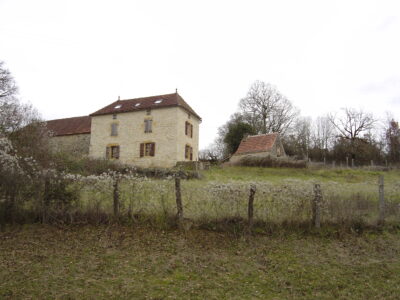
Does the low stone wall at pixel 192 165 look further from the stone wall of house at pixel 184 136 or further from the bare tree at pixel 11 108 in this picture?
the bare tree at pixel 11 108

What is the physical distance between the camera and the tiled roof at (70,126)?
29.0m

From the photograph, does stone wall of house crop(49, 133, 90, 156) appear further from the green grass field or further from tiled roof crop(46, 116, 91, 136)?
the green grass field

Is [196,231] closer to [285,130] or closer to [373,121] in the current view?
[285,130]

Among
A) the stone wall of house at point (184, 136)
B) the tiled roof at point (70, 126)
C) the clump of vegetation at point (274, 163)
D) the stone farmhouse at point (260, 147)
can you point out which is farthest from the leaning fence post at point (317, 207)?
the tiled roof at point (70, 126)

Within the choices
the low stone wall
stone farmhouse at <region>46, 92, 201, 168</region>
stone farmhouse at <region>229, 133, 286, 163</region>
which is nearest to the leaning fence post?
the low stone wall

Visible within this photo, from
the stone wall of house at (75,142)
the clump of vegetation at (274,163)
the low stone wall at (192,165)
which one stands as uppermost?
the stone wall of house at (75,142)

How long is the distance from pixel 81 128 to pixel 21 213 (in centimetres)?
2218

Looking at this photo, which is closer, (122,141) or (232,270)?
(232,270)

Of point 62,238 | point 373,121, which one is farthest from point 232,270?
point 373,121

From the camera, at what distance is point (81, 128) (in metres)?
29.1

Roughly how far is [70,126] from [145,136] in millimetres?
9903

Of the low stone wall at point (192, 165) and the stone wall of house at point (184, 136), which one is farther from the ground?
the stone wall of house at point (184, 136)

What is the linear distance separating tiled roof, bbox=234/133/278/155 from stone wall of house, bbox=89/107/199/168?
5.18 metres

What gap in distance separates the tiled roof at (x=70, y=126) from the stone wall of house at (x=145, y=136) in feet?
8.21
